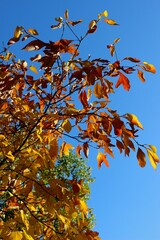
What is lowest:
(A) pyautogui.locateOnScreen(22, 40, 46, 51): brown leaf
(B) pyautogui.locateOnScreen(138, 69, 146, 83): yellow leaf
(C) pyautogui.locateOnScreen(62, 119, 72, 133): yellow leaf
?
(C) pyautogui.locateOnScreen(62, 119, 72, 133): yellow leaf

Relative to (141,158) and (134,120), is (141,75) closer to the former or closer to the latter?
(134,120)

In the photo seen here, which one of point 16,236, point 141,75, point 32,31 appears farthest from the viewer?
point 141,75

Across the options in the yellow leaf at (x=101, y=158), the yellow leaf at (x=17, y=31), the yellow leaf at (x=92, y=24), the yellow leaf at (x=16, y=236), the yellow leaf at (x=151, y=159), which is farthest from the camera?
the yellow leaf at (x=101, y=158)

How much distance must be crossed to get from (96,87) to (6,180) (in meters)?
1.17

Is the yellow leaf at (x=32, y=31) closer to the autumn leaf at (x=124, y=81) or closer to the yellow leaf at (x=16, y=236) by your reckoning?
the autumn leaf at (x=124, y=81)

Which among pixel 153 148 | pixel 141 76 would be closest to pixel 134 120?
pixel 153 148

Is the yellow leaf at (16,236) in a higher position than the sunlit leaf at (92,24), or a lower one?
lower

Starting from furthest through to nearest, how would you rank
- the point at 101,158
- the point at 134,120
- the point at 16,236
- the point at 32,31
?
the point at 101,158
the point at 32,31
the point at 134,120
the point at 16,236

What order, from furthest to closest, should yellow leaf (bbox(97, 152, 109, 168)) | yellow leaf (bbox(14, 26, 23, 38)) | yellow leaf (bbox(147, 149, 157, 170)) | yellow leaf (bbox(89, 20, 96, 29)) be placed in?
yellow leaf (bbox(97, 152, 109, 168))
yellow leaf (bbox(89, 20, 96, 29))
yellow leaf (bbox(14, 26, 23, 38))
yellow leaf (bbox(147, 149, 157, 170))

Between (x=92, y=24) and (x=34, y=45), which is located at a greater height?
(x=92, y=24)

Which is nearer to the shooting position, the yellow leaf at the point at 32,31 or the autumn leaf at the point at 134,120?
the autumn leaf at the point at 134,120

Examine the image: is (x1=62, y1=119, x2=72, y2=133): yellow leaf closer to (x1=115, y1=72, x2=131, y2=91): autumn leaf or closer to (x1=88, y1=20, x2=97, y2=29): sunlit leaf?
(x1=115, y1=72, x2=131, y2=91): autumn leaf

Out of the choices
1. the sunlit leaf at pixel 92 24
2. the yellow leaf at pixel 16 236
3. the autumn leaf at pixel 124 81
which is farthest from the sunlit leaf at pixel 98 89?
the yellow leaf at pixel 16 236

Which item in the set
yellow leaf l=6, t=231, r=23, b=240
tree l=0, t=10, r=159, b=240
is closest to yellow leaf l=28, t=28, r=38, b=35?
tree l=0, t=10, r=159, b=240
